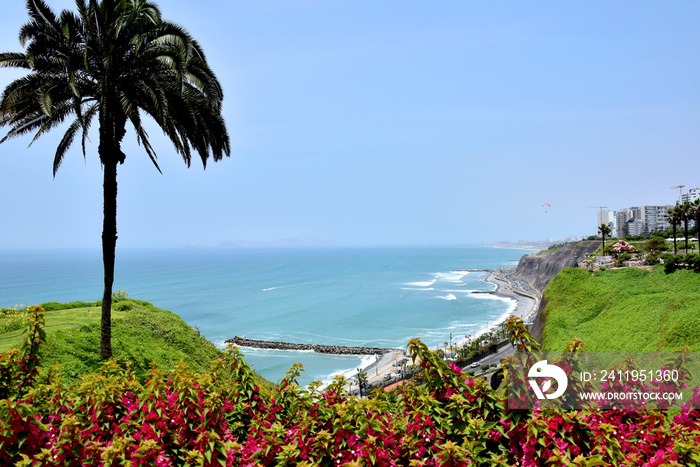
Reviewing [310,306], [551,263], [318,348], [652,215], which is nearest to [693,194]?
[652,215]

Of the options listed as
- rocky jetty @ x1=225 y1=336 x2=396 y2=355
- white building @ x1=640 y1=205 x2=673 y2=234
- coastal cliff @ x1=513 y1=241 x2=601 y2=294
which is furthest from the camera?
white building @ x1=640 y1=205 x2=673 y2=234

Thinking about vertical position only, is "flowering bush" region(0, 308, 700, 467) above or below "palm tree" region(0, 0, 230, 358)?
below

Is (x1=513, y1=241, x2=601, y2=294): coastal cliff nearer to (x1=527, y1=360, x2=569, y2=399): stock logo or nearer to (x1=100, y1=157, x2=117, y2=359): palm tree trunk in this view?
(x1=100, y1=157, x2=117, y2=359): palm tree trunk

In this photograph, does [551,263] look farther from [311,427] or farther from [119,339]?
[311,427]

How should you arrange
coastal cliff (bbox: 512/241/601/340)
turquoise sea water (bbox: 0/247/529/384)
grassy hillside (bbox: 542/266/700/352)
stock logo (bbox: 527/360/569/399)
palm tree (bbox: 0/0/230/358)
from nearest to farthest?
stock logo (bbox: 527/360/569/399) < palm tree (bbox: 0/0/230/358) < grassy hillside (bbox: 542/266/700/352) < turquoise sea water (bbox: 0/247/529/384) < coastal cliff (bbox: 512/241/601/340)

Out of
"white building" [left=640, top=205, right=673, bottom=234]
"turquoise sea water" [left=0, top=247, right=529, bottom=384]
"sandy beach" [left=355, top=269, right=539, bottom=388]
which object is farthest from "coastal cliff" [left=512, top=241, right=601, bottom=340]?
"white building" [left=640, top=205, right=673, bottom=234]

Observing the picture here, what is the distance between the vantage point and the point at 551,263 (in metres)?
112

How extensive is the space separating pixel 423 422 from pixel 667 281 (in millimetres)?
31843

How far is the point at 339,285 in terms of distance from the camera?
426 feet

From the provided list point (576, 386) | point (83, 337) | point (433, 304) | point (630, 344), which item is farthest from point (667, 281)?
point (433, 304)

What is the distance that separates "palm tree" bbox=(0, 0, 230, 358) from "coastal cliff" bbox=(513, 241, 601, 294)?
103 metres

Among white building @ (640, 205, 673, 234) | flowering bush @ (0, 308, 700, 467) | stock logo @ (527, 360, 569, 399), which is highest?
white building @ (640, 205, 673, 234)

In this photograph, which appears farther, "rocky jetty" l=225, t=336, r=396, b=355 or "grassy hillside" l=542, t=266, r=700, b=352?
"rocky jetty" l=225, t=336, r=396, b=355

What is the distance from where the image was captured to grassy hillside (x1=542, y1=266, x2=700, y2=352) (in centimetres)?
1873
